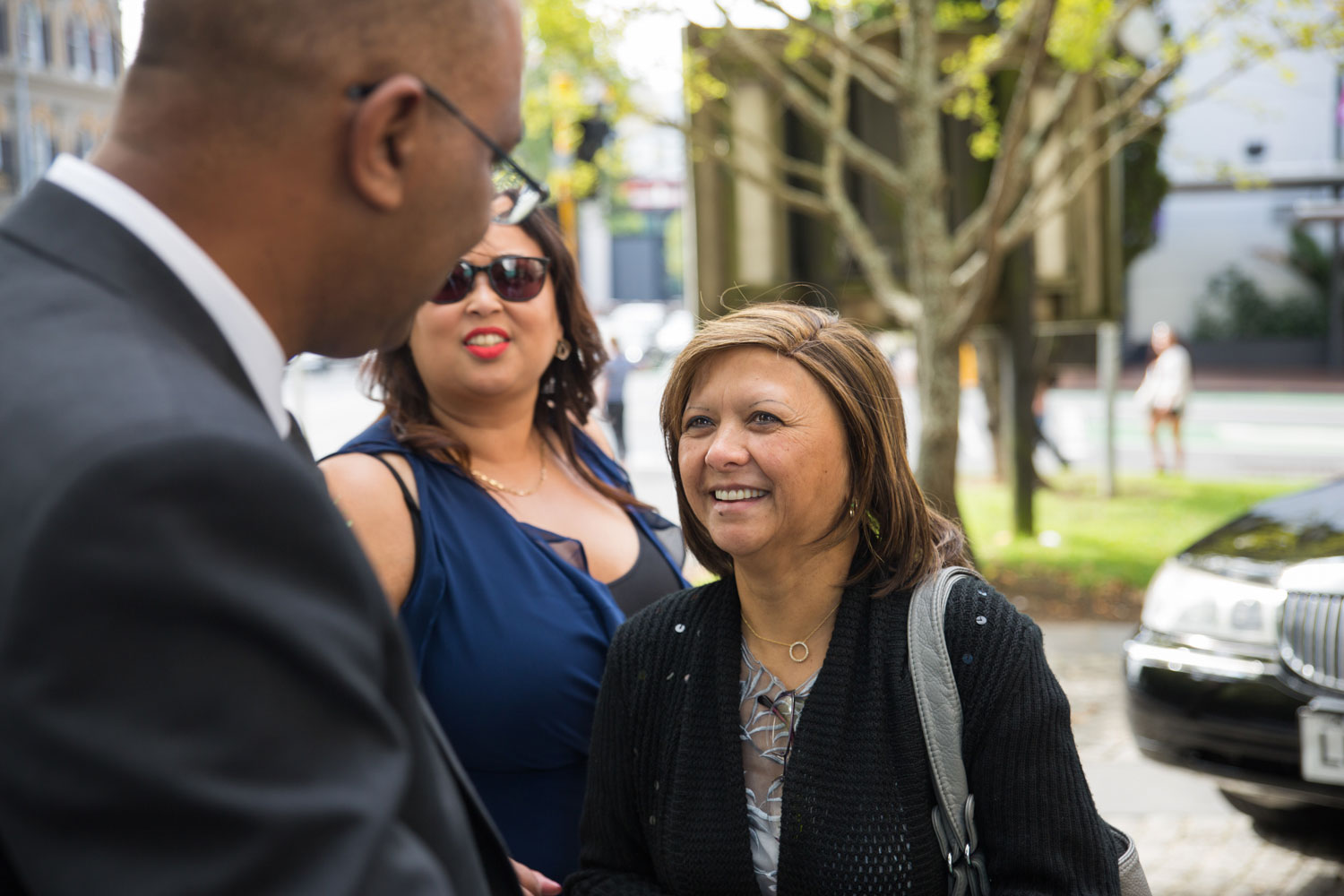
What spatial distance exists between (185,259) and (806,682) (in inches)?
61.0

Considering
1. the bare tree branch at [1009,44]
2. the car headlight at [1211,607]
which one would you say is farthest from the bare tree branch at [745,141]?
the car headlight at [1211,607]

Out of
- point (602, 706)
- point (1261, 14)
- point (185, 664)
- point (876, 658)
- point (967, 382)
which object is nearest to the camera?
point (185, 664)

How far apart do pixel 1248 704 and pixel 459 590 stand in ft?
10.9

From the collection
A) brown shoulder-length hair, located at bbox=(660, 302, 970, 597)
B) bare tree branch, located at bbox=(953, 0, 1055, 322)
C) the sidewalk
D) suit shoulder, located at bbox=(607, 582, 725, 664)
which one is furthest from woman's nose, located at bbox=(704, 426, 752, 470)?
the sidewalk

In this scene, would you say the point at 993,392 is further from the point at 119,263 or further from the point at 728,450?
the point at 119,263

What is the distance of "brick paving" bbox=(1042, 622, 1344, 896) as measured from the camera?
4.86 metres

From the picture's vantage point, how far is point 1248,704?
465cm

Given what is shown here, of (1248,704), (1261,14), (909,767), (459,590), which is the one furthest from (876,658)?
(1261,14)

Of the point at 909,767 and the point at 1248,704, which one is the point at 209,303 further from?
the point at 1248,704

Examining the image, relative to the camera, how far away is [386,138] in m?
1.13

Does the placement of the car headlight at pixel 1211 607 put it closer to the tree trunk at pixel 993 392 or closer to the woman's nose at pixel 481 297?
the woman's nose at pixel 481 297

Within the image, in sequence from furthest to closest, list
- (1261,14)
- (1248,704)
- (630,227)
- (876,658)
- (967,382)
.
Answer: (630,227) < (967,382) < (1261,14) < (1248,704) < (876,658)

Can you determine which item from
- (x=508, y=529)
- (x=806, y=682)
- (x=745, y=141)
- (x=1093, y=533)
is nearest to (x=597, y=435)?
(x=508, y=529)

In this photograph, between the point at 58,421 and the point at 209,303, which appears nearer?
the point at 58,421
